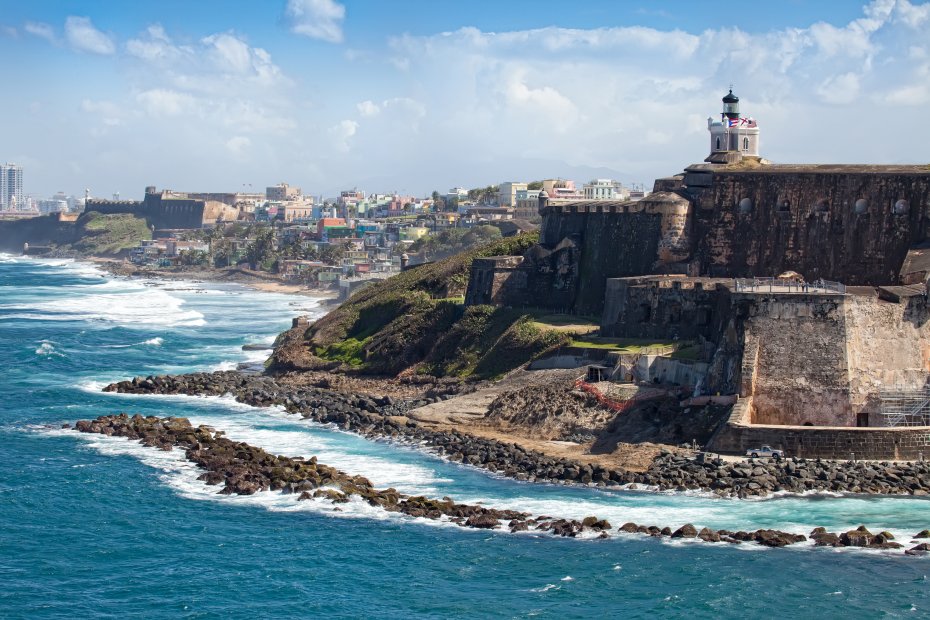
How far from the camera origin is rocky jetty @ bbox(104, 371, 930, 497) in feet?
128

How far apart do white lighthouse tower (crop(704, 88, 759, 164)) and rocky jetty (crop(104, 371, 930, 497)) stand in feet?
64.2

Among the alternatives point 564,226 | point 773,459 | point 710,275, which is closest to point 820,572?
point 773,459

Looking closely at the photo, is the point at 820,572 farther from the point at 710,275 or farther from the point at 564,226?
the point at 564,226

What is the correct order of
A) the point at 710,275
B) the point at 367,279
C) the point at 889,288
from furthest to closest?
the point at 367,279 < the point at 710,275 < the point at 889,288

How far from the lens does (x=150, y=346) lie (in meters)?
79.5

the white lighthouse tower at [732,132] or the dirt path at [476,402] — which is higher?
the white lighthouse tower at [732,132]

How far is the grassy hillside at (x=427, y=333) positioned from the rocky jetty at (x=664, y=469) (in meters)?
4.70

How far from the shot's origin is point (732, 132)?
208 ft

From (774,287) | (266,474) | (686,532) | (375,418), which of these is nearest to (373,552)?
(686,532)

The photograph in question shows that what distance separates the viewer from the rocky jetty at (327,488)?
3478cm

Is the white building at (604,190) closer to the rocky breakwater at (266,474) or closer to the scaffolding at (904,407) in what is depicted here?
the rocky breakwater at (266,474)

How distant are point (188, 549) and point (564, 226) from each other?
3212 centimetres

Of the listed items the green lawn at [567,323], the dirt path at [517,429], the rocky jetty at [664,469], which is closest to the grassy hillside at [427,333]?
the green lawn at [567,323]

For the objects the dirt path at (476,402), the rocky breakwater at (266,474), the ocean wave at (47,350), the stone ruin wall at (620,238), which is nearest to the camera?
the rocky breakwater at (266,474)
